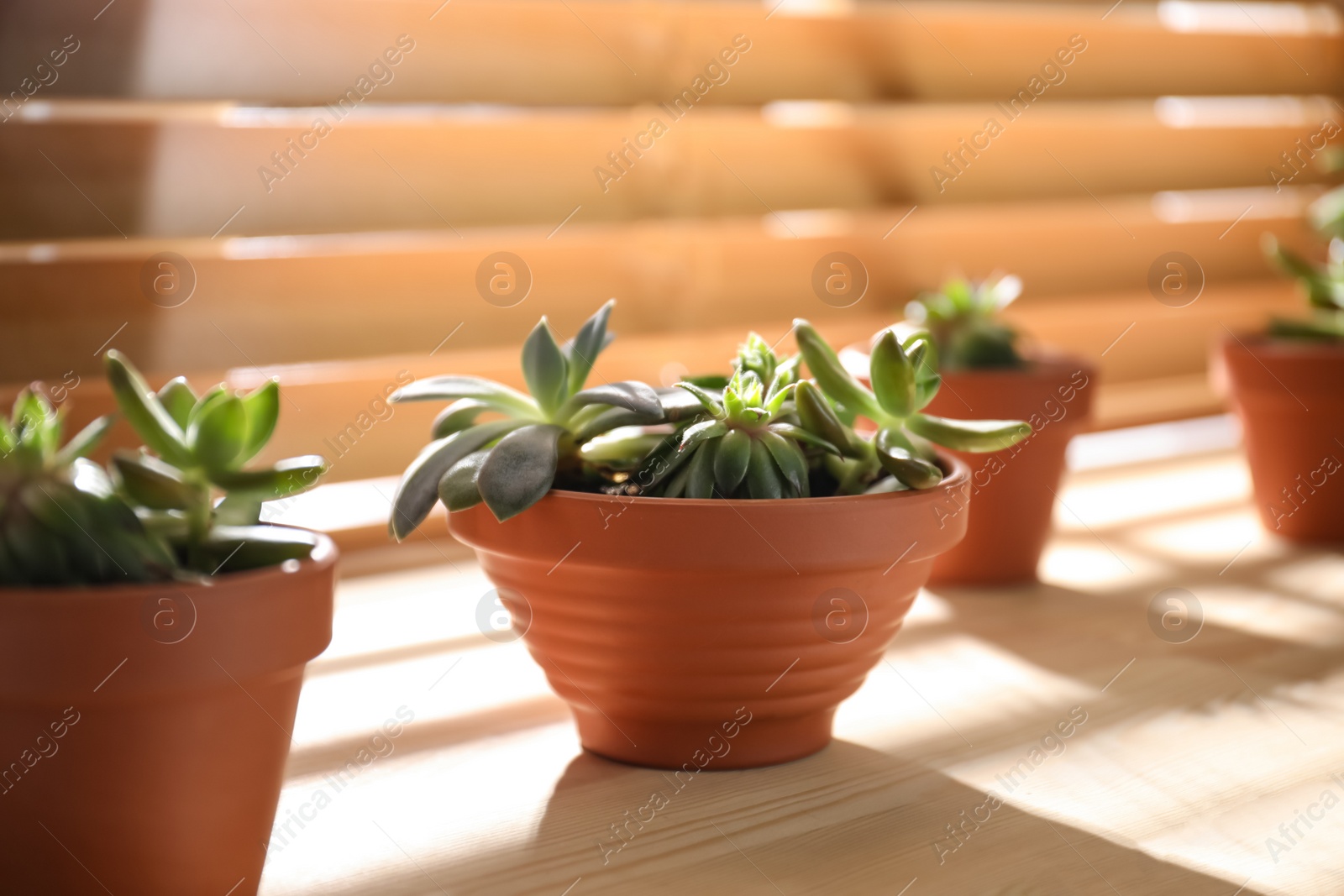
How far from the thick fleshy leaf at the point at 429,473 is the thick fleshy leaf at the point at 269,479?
163 millimetres

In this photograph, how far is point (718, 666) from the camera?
2.80 feet

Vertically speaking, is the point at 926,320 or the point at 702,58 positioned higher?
the point at 702,58

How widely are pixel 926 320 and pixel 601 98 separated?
0.51 metres

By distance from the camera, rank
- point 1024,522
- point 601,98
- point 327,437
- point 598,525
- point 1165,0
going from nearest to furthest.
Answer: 1. point 598,525
2. point 1024,522
3. point 327,437
4. point 601,98
5. point 1165,0

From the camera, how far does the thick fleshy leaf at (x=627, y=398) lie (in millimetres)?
850

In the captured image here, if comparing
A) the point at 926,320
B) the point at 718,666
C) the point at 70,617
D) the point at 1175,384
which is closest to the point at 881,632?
the point at 718,666

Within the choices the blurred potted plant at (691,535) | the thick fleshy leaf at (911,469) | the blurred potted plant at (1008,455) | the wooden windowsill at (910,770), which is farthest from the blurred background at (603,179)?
the thick fleshy leaf at (911,469)

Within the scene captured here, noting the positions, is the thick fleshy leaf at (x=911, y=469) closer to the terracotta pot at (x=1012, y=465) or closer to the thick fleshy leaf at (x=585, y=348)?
the thick fleshy leaf at (x=585, y=348)

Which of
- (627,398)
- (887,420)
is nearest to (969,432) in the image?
(887,420)

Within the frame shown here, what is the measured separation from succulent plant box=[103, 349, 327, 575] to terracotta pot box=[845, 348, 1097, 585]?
762 mm

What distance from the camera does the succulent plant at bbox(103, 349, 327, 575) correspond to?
668 millimetres

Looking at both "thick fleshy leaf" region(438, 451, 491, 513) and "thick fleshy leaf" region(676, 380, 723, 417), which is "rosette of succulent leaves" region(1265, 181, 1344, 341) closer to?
"thick fleshy leaf" region(676, 380, 723, 417)

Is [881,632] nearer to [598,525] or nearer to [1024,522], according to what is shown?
[598,525]

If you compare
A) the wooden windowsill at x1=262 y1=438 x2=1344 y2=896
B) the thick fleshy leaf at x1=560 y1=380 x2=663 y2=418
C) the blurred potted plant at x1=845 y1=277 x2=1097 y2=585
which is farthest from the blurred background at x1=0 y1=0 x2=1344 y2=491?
the thick fleshy leaf at x1=560 y1=380 x2=663 y2=418
